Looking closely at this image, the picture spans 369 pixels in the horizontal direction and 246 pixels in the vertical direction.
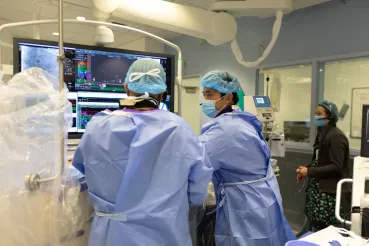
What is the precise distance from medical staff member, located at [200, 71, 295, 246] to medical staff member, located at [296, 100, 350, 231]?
877 millimetres

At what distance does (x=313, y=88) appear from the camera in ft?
11.6

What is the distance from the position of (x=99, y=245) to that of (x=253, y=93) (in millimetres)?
3396

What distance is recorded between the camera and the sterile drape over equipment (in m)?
1.00

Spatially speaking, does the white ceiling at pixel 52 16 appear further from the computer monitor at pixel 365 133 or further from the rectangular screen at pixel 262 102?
the computer monitor at pixel 365 133

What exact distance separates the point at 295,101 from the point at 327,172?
174cm

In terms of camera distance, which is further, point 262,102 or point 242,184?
Answer: point 262,102

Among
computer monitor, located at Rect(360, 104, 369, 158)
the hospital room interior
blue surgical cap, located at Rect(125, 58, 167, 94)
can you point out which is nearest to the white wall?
the hospital room interior

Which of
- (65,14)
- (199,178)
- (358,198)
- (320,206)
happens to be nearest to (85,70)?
(199,178)

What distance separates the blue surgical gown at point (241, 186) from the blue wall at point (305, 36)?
2.17 meters

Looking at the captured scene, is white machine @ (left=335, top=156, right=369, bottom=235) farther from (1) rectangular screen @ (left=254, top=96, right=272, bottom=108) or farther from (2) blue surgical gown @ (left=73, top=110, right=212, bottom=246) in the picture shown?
(1) rectangular screen @ (left=254, top=96, right=272, bottom=108)

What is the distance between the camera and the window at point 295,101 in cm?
374

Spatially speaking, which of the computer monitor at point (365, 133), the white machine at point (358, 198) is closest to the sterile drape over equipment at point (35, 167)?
the white machine at point (358, 198)

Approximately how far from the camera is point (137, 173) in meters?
1.12

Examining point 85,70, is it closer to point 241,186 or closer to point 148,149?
point 148,149
